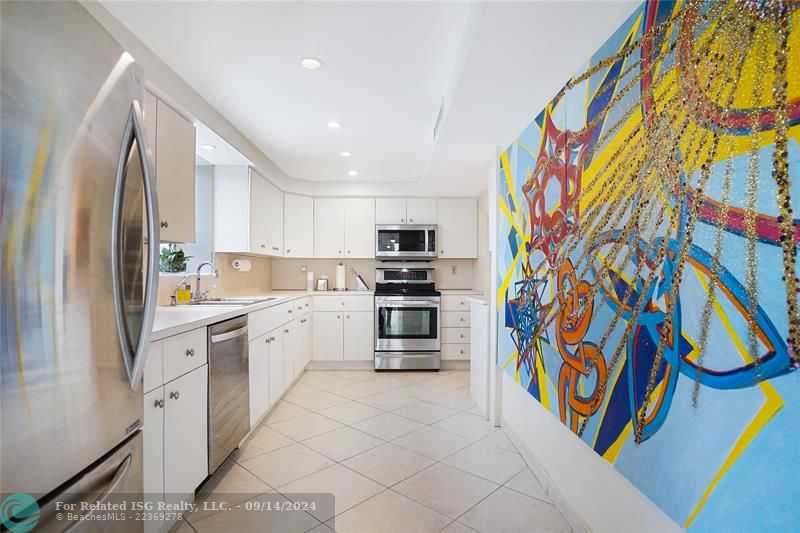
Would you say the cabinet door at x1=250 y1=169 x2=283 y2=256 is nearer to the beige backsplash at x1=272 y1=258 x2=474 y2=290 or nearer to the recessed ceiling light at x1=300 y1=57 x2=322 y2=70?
the beige backsplash at x1=272 y1=258 x2=474 y2=290

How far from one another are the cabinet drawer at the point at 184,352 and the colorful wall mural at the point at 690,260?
1.73 m

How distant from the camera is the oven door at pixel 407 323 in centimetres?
480

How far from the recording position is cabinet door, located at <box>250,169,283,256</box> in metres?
3.88

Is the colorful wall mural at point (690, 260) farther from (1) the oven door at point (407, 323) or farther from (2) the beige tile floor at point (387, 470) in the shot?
(1) the oven door at point (407, 323)

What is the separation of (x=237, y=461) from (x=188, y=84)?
7.66ft

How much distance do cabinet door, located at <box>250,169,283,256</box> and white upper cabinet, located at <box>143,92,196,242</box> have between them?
4.20ft

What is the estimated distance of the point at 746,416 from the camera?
899 millimetres

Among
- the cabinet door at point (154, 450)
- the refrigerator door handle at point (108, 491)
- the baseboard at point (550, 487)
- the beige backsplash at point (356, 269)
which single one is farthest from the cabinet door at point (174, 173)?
the beige backsplash at point (356, 269)

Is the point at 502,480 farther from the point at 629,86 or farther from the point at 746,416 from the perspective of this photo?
the point at 629,86

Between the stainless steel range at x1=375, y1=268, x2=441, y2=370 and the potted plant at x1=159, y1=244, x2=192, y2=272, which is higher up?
the potted plant at x1=159, y1=244, x2=192, y2=272

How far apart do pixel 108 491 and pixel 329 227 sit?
430 cm

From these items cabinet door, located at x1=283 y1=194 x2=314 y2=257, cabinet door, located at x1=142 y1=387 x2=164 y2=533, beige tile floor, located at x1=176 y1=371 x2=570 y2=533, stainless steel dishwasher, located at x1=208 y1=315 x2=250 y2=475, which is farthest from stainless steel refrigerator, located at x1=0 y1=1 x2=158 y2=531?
cabinet door, located at x1=283 y1=194 x2=314 y2=257

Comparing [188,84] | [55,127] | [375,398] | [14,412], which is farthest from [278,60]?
[375,398]

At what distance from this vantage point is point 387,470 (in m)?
2.36
